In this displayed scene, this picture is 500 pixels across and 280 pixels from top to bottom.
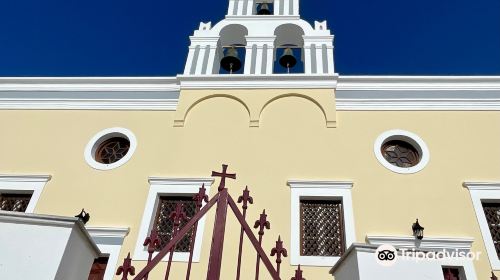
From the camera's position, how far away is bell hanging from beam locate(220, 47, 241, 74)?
9.71 metres

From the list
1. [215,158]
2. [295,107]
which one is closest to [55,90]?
[215,158]

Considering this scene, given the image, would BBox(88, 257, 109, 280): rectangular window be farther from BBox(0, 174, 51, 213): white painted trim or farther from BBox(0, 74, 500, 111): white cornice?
BBox(0, 74, 500, 111): white cornice

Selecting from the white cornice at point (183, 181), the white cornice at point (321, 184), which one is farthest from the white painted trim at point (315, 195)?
the white cornice at point (183, 181)

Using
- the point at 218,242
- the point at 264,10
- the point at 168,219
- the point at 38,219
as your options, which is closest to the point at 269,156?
the point at 168,219

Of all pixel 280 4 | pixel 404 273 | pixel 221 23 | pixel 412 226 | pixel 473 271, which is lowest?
pixel 404 273

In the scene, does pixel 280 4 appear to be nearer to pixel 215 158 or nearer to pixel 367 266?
pixel 215 158

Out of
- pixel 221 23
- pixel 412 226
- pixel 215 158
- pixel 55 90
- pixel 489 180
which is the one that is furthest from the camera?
pixel 221 23

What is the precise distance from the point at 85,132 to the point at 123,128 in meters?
0.82

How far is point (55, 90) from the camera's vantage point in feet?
29.8

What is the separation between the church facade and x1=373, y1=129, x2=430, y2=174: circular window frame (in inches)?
1.1

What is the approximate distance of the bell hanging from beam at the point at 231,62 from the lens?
971 cm

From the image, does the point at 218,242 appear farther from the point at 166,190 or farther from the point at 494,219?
the point at 494,219

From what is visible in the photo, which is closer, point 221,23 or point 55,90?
point 55,90

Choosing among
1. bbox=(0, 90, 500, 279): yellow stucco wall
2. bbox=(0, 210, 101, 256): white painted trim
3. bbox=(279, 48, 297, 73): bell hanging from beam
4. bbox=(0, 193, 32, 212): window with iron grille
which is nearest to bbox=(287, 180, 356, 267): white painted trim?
bbox=(0, 90, 500, 279): yellow stucco wall
